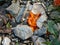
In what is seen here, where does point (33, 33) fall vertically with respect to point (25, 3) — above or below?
below

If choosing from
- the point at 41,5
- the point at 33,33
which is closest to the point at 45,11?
the point at 41,5

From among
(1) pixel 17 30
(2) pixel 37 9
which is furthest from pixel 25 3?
(1) pixel 17 30

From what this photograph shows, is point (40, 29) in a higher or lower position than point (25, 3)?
lower

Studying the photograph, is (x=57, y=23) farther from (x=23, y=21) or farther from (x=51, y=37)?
(x=23, y=21)

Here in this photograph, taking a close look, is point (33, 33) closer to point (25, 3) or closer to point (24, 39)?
point (24, 39)

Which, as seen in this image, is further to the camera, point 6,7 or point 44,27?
point 6,7

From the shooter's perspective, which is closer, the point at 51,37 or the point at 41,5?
the point at 51,37

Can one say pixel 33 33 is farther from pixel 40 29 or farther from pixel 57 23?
pixel 57 23

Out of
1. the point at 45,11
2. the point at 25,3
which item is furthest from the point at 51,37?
the point at 25,3
